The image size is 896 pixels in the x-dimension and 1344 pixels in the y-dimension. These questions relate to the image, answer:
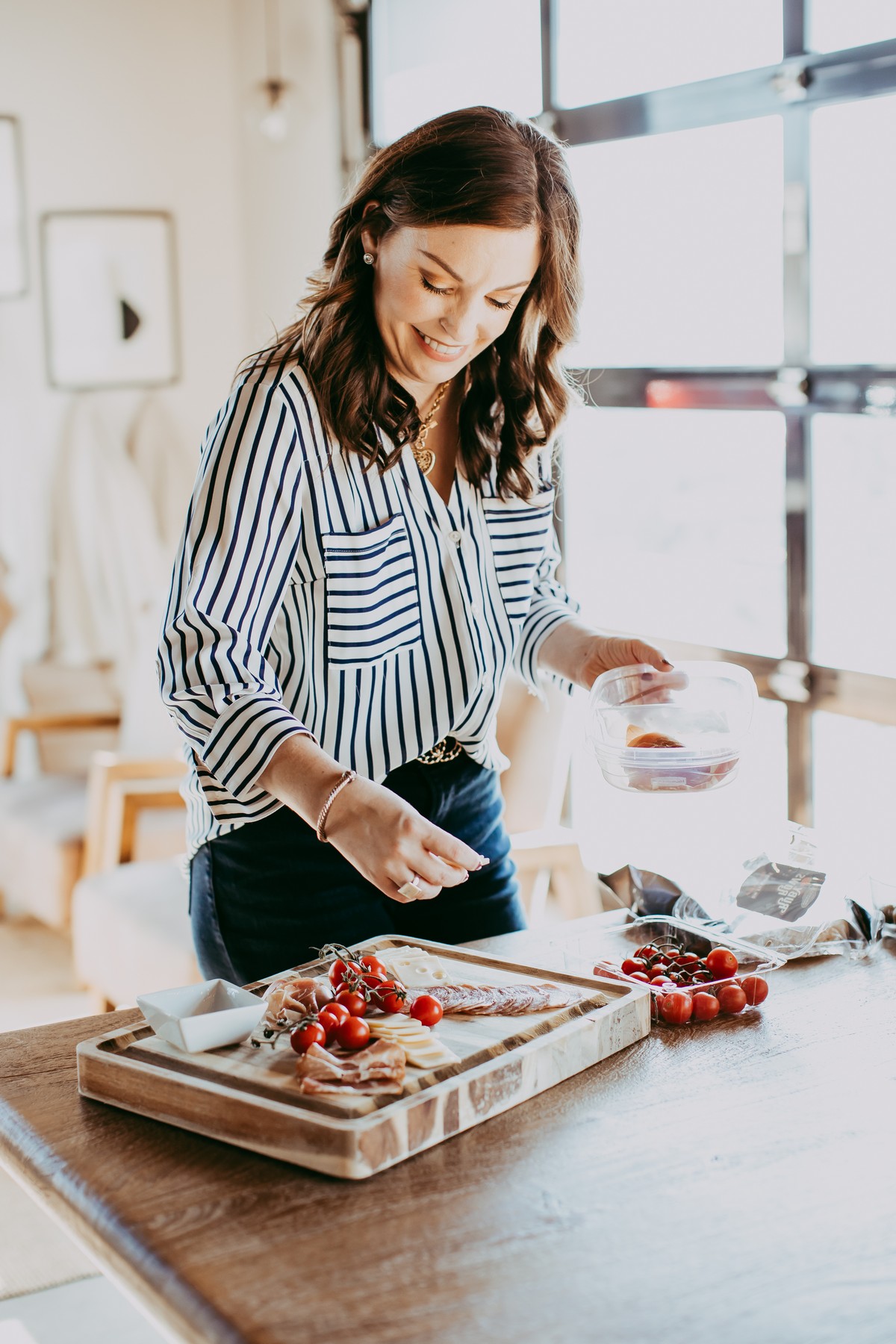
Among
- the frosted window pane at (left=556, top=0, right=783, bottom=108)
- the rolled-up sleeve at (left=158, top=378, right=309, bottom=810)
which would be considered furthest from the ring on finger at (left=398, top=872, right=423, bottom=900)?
the frosted window pane at (left=556, top=0, right=783, bottom=108)

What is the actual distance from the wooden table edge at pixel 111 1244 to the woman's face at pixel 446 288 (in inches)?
33.4

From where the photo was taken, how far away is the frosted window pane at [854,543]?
2.81m

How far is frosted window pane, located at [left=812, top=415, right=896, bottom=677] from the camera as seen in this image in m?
2.81

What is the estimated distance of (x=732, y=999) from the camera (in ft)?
4.54

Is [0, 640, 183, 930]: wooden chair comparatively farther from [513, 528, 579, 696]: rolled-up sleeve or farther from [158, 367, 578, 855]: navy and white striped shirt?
[158, 367, 578, 855]: navy and white striped shirt

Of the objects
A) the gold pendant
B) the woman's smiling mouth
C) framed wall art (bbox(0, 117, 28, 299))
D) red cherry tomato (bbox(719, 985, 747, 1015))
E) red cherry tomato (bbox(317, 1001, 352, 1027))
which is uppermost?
framed wall art (bbox(0, 117, 28, 299))

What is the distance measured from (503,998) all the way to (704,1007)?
206 millimetres

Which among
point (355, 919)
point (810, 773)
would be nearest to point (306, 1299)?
point (355, 919)

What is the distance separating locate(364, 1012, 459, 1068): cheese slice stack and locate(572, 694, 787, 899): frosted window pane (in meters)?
0.56

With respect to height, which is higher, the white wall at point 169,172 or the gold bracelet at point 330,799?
the white wall at point 169,172

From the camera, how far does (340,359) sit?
5.04 ft

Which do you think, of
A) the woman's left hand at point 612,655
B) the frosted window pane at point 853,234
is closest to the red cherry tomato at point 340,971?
the woman's left hand at point 612,655

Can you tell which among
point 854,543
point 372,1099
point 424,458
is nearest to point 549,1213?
point 372,1099

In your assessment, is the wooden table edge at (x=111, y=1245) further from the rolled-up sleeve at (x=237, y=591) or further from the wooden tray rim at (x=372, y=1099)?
the rolled-up sleeve at (x=237, y=591)
